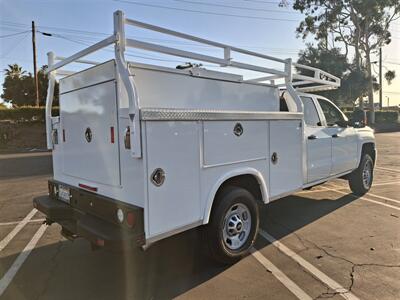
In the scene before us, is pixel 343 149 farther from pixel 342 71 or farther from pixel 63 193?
pixel 342 71

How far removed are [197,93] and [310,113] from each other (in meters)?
2.44

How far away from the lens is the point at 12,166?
1365 centimetres

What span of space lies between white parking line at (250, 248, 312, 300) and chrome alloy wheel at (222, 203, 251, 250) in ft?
0.92

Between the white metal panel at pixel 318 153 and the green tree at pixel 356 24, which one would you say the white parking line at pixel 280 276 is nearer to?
the white metal panel at pixel 318 153

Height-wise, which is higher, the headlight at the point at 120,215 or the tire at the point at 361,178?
the headlight at the point at 120,215

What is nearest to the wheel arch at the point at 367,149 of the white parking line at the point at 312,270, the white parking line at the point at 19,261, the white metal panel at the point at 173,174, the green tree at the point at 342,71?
the white parking line at the point at 312,270

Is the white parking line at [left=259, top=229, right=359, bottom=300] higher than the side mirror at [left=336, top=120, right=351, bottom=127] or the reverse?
the reverse

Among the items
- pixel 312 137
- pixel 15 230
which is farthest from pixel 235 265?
pixel 15 230

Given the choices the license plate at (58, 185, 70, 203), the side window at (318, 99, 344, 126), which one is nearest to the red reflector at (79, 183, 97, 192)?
the license plate at (58, 185, 70, 203)

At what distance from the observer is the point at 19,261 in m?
4.29

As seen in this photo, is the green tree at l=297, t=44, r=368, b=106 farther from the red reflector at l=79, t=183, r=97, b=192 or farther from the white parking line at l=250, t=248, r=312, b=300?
the red reflector at l=79, t=183, r=97, b=192

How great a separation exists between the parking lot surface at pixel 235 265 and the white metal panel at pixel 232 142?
3.27 feet

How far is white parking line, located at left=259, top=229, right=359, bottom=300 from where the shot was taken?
134 inches

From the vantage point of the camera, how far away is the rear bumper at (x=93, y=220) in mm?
3133
